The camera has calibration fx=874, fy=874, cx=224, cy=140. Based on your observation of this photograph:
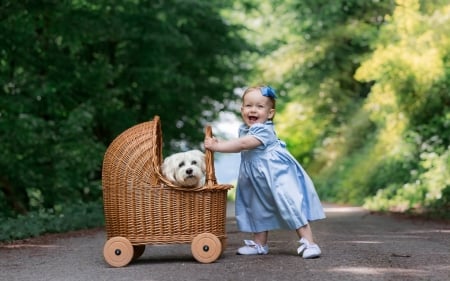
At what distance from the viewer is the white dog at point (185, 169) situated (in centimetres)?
704

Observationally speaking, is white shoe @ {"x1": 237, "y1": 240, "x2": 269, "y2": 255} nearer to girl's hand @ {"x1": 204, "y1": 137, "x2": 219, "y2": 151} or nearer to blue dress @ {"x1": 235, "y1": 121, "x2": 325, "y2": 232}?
blue dress @ {"x1": 235, "y1": 121, "x2": 325, "y2": 232}

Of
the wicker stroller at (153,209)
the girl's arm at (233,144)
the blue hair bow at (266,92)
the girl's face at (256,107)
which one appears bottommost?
the wicker stroller at (153,209)

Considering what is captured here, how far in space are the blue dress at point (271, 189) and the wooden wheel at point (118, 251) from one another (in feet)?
3.59

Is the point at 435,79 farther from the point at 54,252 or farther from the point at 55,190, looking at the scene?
the point at 54,252

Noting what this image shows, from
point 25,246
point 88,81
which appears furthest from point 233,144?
point 88,81

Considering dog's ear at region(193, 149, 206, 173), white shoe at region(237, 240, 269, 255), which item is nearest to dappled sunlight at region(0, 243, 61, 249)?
white shoe at region(237, 240, 269, 255)

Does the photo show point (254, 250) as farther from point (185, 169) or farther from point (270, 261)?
point (185, 169)

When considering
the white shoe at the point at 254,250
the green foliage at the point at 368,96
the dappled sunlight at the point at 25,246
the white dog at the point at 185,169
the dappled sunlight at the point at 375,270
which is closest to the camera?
the dappled sunlight at the point at 375,270

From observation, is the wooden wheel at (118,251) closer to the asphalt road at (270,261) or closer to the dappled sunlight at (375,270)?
the asphalt road at (270,261)

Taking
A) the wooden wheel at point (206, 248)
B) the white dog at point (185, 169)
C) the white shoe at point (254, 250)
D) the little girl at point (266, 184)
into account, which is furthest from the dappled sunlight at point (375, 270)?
the white dog at point (185, 169)

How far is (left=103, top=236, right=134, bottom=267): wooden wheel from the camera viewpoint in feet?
23.6

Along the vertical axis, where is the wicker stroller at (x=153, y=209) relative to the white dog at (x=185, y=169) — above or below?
below

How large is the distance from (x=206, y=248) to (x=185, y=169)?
70 centimetres

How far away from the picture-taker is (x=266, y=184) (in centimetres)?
762
